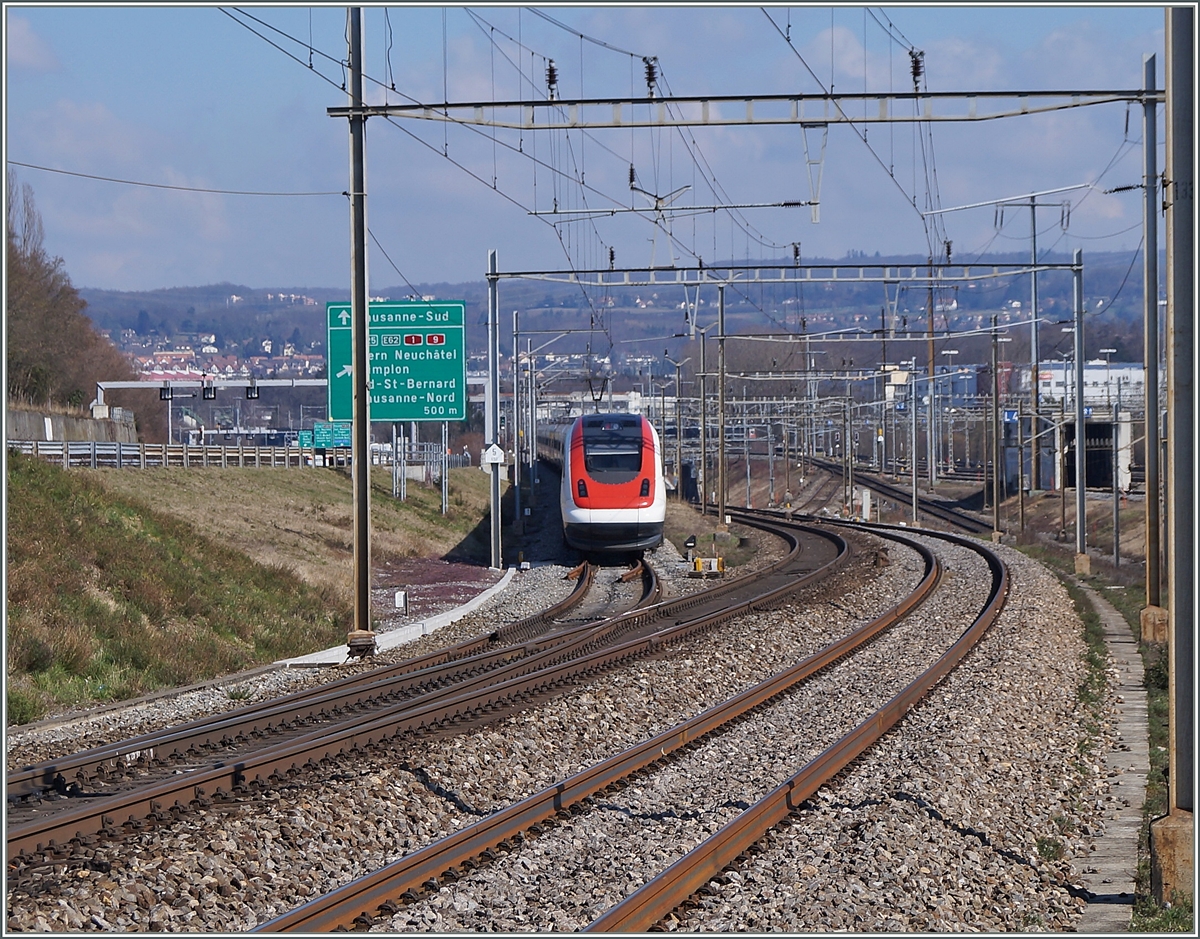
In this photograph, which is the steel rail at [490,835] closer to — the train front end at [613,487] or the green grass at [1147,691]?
the green grass at [1147,691]

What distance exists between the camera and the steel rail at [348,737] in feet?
26.2

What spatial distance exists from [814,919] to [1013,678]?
9070 millimetres

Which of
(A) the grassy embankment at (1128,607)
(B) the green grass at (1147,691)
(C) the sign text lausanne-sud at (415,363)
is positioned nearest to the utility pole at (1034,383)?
(A) the grassy embankment at (1128,607)

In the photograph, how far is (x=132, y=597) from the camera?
18422mm

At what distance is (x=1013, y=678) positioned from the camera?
15.2 metres

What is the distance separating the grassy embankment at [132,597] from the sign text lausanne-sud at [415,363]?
13.1 feet

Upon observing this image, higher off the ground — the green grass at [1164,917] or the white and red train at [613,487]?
the white and red train at [613,487]

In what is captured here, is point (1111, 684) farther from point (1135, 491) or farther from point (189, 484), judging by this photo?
point (1135, 491)

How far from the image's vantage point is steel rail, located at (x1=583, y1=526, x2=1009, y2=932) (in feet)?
22.0

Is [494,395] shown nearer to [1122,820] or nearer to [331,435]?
[1122,820]

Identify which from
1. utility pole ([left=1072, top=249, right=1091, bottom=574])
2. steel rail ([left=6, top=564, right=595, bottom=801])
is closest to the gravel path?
steel rail ([left=6, top=564, right=595, bottom=801])

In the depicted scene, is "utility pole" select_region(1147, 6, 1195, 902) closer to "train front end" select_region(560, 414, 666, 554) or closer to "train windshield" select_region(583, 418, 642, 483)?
"train front end" select_region(560, 414, 666, 554)

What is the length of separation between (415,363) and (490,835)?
19440mm

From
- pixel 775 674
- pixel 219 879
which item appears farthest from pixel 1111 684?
pixel 219 879
